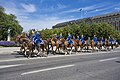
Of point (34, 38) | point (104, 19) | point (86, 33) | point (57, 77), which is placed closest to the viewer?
point (57, 77)

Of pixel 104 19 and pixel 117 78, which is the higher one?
pixel 104 19

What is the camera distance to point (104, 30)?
76938mm

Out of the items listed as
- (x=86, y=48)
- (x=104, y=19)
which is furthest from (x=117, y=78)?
(x=104, y=19)

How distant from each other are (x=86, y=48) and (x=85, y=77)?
22.0m

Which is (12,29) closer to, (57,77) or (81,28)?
(81,28)

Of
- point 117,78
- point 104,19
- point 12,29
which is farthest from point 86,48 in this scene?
point 104,19

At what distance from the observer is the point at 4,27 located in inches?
2972

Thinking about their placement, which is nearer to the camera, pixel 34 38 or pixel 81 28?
pixel 34 38

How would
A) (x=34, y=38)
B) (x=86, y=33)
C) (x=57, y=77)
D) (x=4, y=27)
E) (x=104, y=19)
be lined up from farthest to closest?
(x=104, y=19), (x=86, y=33), (x=4, y=27), (x=34, y=38), (x=57, y=77)

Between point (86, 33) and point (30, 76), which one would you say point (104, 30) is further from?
point (30, 76)

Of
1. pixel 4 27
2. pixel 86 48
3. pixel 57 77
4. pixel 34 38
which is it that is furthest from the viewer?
pixel 4 27

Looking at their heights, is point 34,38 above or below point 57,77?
above

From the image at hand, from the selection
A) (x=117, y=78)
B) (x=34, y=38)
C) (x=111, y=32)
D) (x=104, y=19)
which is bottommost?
(x=117, y=78)

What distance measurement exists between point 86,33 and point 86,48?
51.5 m
